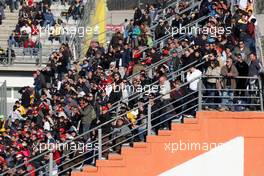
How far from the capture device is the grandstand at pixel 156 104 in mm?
39531

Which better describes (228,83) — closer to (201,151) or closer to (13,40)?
(201,151)

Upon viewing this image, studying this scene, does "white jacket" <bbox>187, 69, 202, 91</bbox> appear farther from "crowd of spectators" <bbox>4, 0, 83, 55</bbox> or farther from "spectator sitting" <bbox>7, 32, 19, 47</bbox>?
"spectator sitting" <bbox>7, 32, 19, 47</bbox>

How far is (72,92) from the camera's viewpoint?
1758 inches

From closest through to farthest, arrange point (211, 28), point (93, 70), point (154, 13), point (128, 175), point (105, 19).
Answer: point (128, 175) → point (211, 28) → point (93, 70) → point (154, 13) → point (105, 19)

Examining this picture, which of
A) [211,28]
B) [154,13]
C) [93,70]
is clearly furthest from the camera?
[154,13]

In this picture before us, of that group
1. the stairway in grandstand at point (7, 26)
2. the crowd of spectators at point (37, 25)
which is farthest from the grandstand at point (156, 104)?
the stairway in grandstand at point (7, 26)

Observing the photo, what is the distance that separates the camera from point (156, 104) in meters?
40.1

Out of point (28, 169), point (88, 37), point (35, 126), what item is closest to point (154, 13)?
point (88, 37)

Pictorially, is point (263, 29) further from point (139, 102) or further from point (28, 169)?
Answer: point (28, 169)

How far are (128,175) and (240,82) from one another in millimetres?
3408

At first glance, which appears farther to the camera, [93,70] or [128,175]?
[93,70]

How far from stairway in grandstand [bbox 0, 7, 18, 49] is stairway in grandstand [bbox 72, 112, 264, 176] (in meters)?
13.9

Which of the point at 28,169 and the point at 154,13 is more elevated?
the point at 154,13

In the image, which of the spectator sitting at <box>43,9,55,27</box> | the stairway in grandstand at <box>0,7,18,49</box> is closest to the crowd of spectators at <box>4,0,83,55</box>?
the spectator sitting at <box>43,9,55,27</box>
